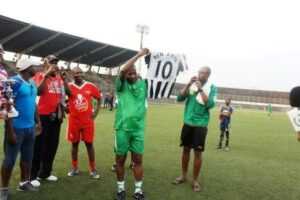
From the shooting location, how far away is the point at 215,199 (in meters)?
6.10

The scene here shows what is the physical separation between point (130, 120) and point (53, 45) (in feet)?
96.7

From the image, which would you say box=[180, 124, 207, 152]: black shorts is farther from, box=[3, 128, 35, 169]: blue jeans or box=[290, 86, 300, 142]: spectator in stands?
box=[290, 86, 300, 142]: spectator in stands

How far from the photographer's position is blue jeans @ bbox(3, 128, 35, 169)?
17.1ft

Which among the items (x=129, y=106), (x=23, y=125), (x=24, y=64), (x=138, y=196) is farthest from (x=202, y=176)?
(x=24, y=64)

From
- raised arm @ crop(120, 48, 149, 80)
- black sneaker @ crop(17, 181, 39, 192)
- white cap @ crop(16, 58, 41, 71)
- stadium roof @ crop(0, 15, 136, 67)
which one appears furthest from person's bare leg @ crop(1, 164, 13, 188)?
stadium roof @ crop(0, 15, 136, 67)

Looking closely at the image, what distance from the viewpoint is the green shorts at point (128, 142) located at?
18.8ft

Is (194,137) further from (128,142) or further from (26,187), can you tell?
(26,187)

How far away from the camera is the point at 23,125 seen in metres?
5.40

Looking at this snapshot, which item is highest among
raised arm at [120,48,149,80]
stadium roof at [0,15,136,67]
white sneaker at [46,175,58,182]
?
stadium roof at [0,15,136,67]

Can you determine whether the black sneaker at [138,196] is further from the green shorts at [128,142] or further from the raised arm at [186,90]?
the raised arm at [186,90]

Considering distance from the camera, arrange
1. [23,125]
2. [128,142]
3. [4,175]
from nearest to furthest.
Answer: [4,175]
[23,125]
[128,142]

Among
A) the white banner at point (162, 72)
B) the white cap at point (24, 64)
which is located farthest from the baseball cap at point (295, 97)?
the white cap at point (24, 64)

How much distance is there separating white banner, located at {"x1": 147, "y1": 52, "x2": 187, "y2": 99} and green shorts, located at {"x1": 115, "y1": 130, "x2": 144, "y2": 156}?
2.12 ft

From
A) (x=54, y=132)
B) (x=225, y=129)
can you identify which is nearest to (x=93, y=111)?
(x=54, y=132)
